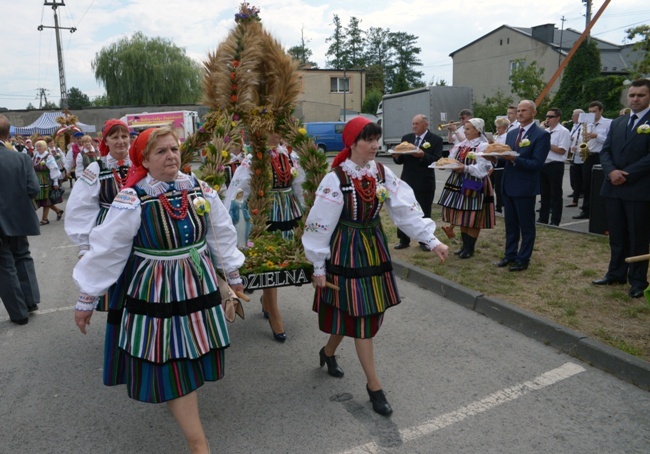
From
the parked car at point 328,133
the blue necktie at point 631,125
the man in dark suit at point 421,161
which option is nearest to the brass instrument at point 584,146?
the man in dark suit at point 421,161

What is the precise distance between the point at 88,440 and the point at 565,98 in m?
29.4

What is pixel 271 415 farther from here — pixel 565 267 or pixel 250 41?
pixel 565 267

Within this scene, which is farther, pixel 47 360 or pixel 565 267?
pixel 565 267

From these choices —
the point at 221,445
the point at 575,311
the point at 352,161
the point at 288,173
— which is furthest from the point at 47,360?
the point at 575,311

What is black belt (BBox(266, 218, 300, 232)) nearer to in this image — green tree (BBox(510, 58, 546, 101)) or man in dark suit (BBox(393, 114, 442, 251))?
man in dark suit (BBox(393, 114, 442, 251))

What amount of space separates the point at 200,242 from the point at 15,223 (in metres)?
3.53

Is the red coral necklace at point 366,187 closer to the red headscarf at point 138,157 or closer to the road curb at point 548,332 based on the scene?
the red headscarf at point 138,157

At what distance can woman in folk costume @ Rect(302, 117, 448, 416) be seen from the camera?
3453 mm

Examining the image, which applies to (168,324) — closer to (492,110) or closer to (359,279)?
(359,279)

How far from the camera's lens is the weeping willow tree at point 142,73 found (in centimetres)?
4450

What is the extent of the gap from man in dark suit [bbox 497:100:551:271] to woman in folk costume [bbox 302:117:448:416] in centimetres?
321

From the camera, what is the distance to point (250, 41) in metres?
4.34

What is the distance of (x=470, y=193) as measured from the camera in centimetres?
699

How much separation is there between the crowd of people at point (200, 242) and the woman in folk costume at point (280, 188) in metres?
0.01
